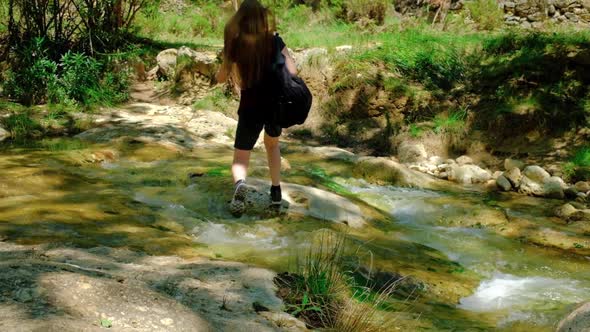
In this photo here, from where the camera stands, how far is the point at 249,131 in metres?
4.58

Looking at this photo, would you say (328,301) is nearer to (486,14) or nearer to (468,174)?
(468,174)

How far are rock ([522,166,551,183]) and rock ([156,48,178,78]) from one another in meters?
6.79

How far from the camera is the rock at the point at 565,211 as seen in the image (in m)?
6.49

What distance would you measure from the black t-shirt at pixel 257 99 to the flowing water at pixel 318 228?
98cm

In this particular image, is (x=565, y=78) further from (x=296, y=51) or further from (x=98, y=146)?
(x=98, y=146)

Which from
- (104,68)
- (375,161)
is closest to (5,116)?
(104,68)

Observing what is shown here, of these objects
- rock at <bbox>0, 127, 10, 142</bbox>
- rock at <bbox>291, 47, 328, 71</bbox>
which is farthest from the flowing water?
rock at <bbox>291, 47, 328, 71</bbox>

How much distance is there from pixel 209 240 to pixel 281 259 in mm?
750

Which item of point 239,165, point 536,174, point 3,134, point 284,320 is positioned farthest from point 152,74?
point 284,320

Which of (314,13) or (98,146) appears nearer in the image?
(98,146)

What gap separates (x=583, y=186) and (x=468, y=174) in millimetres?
1474

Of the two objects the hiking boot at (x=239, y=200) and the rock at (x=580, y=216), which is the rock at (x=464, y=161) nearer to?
the rock at (x=580, y=216)

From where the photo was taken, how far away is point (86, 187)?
18.2 feet

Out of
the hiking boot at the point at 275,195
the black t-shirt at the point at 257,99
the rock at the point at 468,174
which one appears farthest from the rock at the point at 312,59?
the black t-shirt at the point at 257,99
